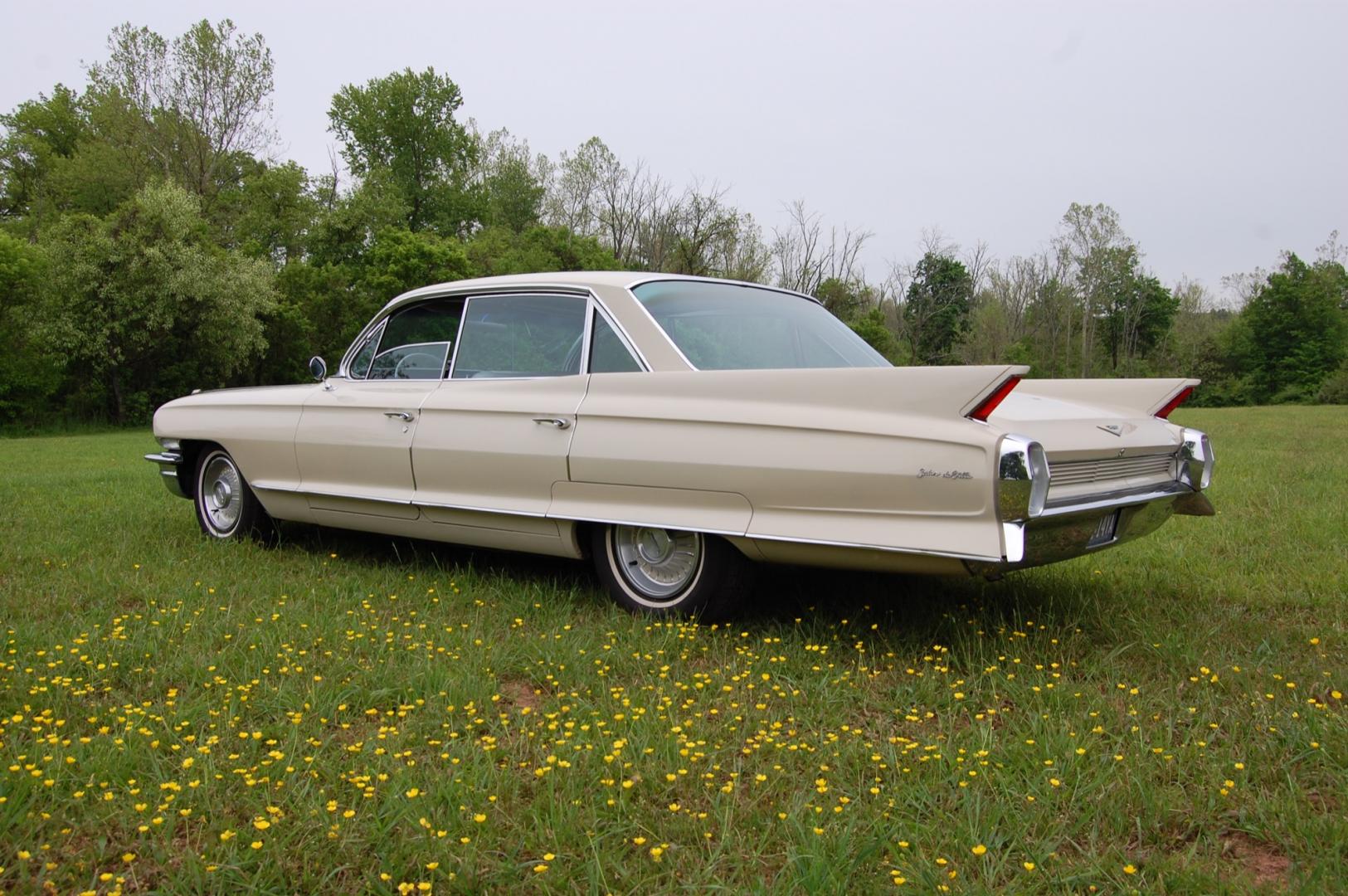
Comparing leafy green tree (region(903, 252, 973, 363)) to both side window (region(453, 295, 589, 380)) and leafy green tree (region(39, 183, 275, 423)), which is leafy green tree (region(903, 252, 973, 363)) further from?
side window (region(453, 295, 589, 380))

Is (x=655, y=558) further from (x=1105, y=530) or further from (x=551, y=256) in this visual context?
(x=551, y=256)

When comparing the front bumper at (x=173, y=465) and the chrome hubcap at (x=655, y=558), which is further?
the front bumper at (x=173, y=465)

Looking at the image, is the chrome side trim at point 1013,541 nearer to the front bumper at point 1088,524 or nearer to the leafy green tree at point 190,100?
the front bumper at point 1088,524

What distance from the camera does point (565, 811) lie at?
2297 millimetres

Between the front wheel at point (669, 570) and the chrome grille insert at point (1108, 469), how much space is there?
121cm

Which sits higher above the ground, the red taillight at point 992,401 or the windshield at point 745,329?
the windshield at point 745,329

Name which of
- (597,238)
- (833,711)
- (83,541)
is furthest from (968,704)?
(597,238)

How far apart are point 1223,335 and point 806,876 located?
48.0m

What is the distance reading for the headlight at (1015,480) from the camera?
115 inches

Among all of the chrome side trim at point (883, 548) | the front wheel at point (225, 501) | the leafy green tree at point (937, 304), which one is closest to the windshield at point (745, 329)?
the chrome side trim at point (883, 548)

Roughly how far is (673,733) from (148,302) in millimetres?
25185

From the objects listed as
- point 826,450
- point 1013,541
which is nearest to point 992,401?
point 1013,541

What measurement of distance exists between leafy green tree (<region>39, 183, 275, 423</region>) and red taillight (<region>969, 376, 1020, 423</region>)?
24.7m

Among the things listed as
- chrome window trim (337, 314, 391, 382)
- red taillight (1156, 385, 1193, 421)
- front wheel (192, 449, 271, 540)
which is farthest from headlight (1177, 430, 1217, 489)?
front wheel (192, 449, 271, 540)
